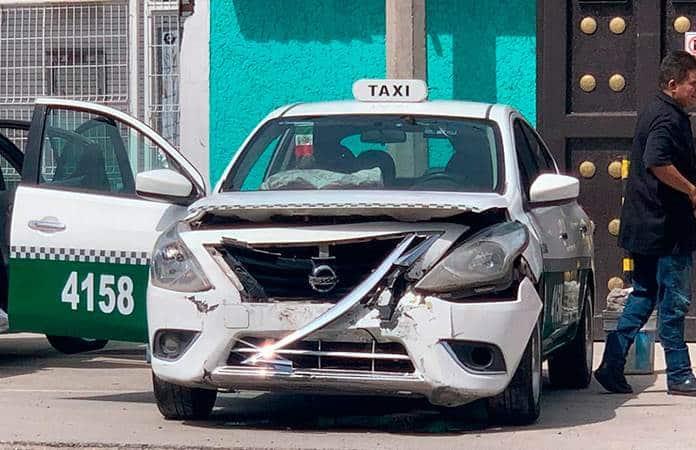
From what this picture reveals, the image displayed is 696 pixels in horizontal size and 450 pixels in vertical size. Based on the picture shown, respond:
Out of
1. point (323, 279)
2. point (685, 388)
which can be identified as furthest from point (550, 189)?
point (685, 388)

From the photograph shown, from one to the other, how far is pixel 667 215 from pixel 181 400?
112 inches

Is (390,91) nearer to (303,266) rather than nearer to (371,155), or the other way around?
(371,155)

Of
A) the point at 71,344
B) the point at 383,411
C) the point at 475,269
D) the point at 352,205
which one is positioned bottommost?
the point at 383,411

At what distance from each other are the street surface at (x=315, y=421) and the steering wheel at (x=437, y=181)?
3.87 feet

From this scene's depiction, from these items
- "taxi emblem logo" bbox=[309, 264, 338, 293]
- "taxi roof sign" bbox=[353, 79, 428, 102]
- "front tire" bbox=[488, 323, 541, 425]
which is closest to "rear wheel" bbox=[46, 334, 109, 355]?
"taxi roof sign" bbox=[353, 79, 428, 102]

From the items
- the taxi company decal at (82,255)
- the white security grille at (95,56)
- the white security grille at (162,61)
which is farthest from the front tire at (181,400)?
the white security grille at (162,61)

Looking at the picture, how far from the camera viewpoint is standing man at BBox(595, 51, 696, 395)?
27.9 ft

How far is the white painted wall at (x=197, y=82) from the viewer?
12.8 metres

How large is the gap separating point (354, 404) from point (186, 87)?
197 inches

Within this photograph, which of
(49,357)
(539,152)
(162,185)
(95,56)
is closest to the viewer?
(162,185)

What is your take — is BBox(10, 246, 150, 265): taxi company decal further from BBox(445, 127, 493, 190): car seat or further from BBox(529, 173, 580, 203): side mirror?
BBox(529, 173, 580, 203): side mirror

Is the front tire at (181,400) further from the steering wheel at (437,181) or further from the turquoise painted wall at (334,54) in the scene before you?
the turquoise painted wall at (334,54)

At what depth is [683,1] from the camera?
463 inches

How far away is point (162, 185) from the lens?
8.21 metres
